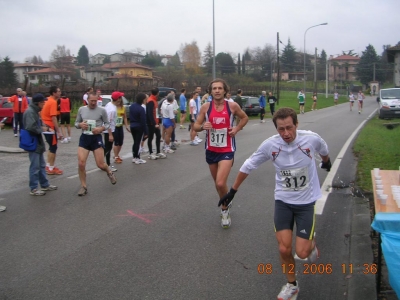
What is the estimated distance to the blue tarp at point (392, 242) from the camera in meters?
3.27

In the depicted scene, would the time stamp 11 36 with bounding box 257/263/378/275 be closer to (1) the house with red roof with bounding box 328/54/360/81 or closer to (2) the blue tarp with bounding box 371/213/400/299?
(2) the blue tarp with bounding box 371/213/400/299

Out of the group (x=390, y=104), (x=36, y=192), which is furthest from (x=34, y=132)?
(x=390, y=104)

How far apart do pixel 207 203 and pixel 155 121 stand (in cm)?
548

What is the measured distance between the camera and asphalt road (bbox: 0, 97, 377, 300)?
170 inches

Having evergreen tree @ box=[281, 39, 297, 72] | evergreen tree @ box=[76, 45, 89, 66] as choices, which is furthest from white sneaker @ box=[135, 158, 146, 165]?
evergreen tree @ box=[76, 45, 89, 66]

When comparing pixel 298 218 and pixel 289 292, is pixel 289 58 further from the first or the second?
pixel 289 292

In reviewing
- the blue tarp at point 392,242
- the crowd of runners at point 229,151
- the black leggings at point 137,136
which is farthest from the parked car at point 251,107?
the blue tarp at point 392,242

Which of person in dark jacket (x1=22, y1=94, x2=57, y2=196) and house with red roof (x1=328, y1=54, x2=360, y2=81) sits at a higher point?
house with red roof (x1=328, y1=54, x2=360, y2=81)

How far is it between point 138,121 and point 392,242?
8.93 meters

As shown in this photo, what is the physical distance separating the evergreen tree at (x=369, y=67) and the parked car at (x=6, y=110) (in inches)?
3806

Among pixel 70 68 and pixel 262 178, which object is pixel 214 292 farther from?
pixel 70 68

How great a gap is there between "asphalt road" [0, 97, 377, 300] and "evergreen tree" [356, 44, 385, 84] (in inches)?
4058

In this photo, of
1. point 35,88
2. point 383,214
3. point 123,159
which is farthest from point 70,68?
point 383,214

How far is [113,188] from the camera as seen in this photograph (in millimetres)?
8836
